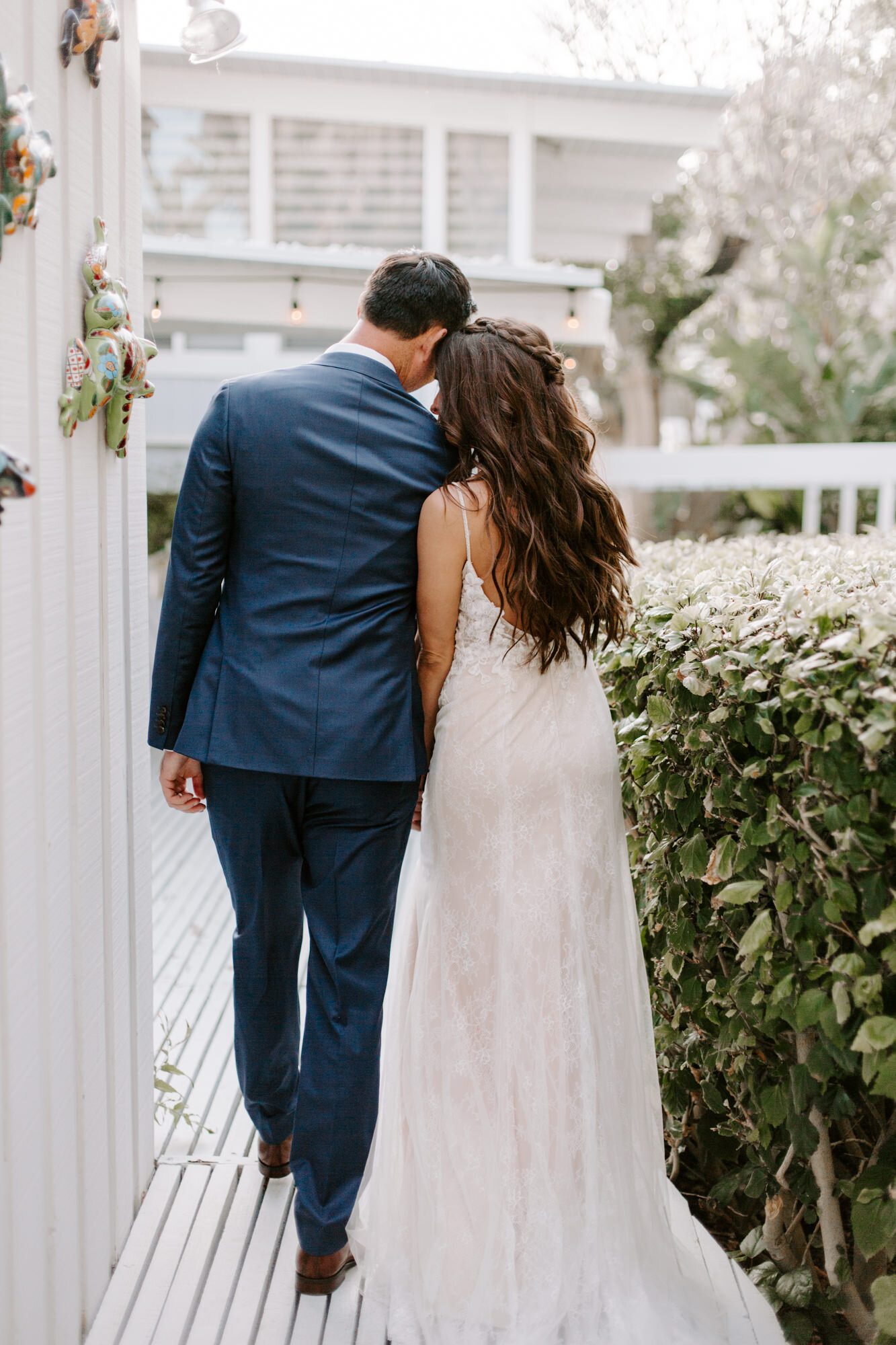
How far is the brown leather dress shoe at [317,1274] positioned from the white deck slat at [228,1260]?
0.44ft

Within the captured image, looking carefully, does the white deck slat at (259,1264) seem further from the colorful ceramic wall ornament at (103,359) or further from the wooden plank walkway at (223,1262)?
the colorful ceramic wall ornament at (103,359)

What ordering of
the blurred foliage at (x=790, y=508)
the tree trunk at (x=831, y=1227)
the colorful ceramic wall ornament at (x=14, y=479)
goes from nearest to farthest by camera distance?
1. the colorful ceramic wall ornament at (x=14, y=479)
2. the tree trunk at (x=831, y=1227)
3. the blurred foliage at (x=790, y=508)

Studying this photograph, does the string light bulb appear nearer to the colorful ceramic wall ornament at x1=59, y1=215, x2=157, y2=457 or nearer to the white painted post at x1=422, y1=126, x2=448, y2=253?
the white painted post at x1=422, y1=126, x2=448, y2=253

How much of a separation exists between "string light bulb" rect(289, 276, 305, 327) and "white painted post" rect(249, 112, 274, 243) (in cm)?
131

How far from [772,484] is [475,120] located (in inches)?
168

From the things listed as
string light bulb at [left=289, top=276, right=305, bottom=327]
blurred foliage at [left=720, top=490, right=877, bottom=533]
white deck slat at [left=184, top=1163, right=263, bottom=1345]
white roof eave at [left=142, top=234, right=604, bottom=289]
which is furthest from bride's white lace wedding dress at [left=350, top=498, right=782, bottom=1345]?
blurred foliage at [left=720, top=490, right=877, bottom=533]

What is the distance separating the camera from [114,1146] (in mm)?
2066

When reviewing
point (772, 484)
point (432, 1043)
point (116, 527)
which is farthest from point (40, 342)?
point (772, 484)

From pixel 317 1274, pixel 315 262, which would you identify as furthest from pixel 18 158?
pixel 315 262

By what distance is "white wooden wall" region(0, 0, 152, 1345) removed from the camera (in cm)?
149

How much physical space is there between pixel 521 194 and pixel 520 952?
19.5 ft

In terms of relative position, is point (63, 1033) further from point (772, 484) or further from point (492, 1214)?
point (772, 484)

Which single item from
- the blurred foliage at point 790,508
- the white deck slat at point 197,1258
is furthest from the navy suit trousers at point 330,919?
the blurred foliage at point 790,508

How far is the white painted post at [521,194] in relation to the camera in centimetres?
673
